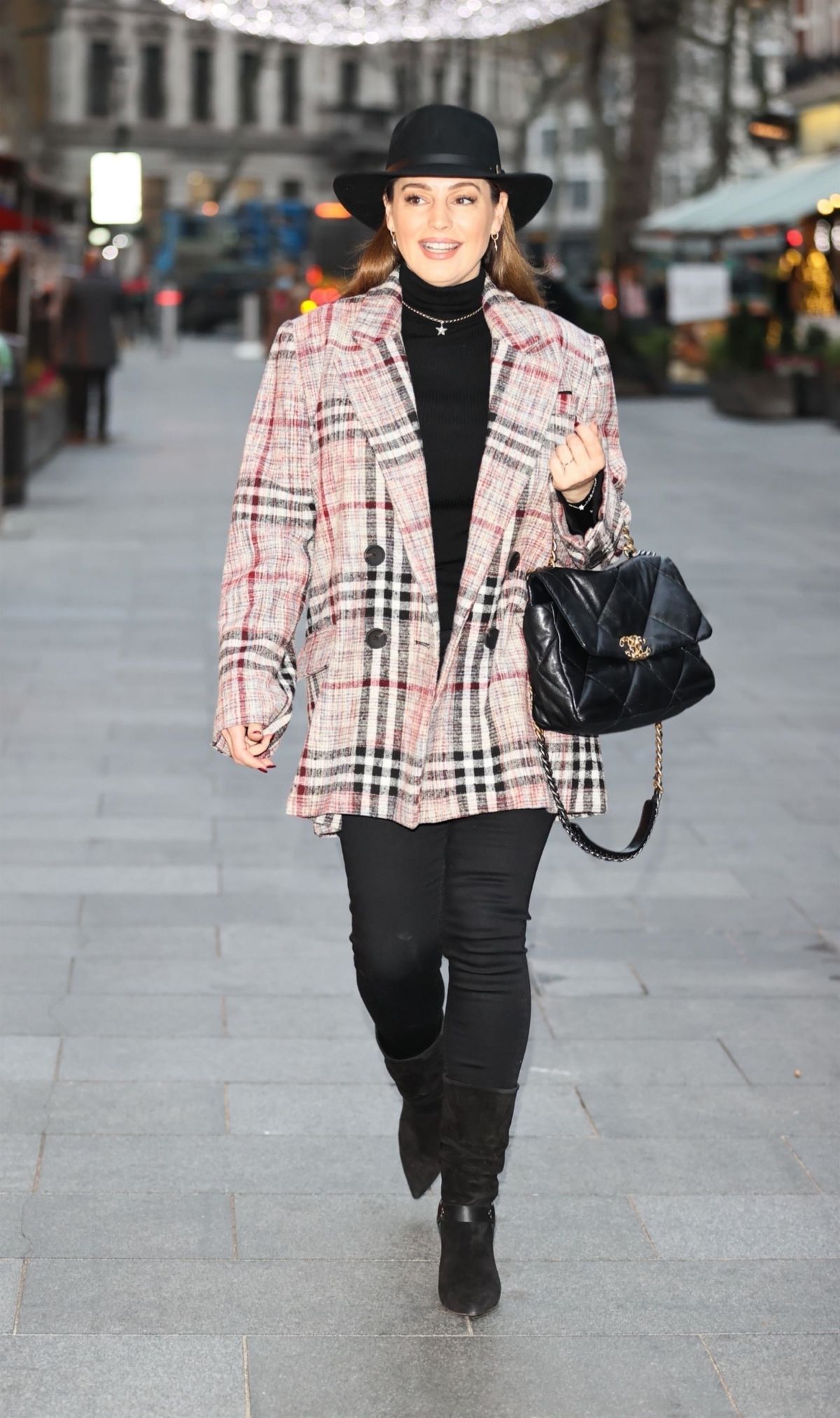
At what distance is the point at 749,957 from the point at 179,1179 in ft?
6.65

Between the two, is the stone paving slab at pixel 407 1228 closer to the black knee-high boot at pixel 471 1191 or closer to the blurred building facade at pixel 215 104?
the black knee-high boot at pixel 471 1191

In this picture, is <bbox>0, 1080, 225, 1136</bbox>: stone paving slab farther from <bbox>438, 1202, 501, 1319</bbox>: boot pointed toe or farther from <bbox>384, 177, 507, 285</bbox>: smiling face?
<bbox>384, 177, 507, 285</bbox>: smiling face

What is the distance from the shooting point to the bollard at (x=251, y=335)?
4366 centimetres

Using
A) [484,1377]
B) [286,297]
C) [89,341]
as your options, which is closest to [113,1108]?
[484,1377]

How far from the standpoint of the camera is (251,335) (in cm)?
4675

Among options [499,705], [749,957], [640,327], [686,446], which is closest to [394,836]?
[499,705]

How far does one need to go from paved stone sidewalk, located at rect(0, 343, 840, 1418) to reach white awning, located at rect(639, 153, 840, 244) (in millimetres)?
18313

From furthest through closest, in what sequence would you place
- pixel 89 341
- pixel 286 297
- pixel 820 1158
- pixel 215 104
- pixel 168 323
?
pixel 215 104
pixel 168 323
pixel 286 297
pixel 89 341
pixel 820 1158

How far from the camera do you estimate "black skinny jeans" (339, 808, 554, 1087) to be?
11.8 ft

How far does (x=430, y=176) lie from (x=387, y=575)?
63cm

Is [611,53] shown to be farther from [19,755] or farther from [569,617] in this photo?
[569,617]

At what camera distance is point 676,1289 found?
369 centimetres

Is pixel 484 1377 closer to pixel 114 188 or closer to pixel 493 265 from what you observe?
pixel 493 265

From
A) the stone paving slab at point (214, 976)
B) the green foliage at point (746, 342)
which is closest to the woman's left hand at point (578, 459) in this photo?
the stone paving slab at point (214, 976)
